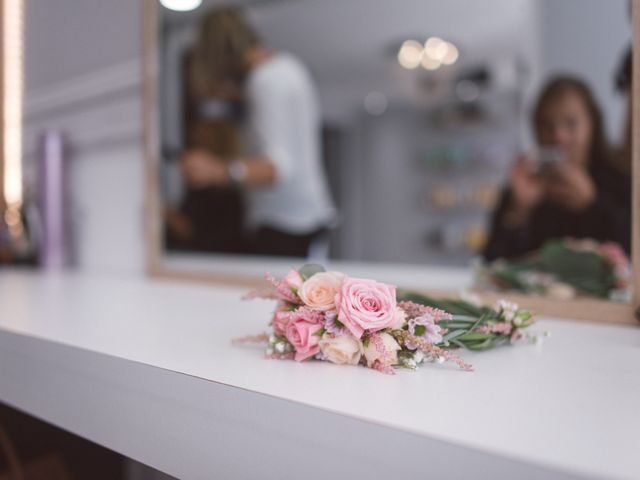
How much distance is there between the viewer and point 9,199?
1.74 metres

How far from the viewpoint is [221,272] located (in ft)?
3.88

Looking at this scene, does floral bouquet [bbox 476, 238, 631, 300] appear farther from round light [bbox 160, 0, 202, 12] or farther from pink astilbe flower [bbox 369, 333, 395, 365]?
round light [bbox 160, 0, 202, 12]

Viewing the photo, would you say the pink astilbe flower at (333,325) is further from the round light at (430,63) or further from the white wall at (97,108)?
the white wall at (97,108)

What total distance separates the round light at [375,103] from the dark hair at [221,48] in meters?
0.30

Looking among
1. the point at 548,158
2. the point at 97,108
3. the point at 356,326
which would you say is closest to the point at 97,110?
the point at 97,108

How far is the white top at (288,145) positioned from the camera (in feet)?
3.68

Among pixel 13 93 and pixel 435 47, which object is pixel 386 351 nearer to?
pixel 435 47

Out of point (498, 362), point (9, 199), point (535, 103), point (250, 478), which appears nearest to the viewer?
point (250, 478)

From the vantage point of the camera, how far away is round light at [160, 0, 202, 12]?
49.0 inches

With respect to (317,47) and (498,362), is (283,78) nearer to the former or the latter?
(317,47)

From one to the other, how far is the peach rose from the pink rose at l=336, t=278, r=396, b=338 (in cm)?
2

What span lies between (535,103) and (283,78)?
54 cm

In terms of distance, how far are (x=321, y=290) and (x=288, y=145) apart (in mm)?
698

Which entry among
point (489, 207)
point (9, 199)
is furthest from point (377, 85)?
point (9, 199)
